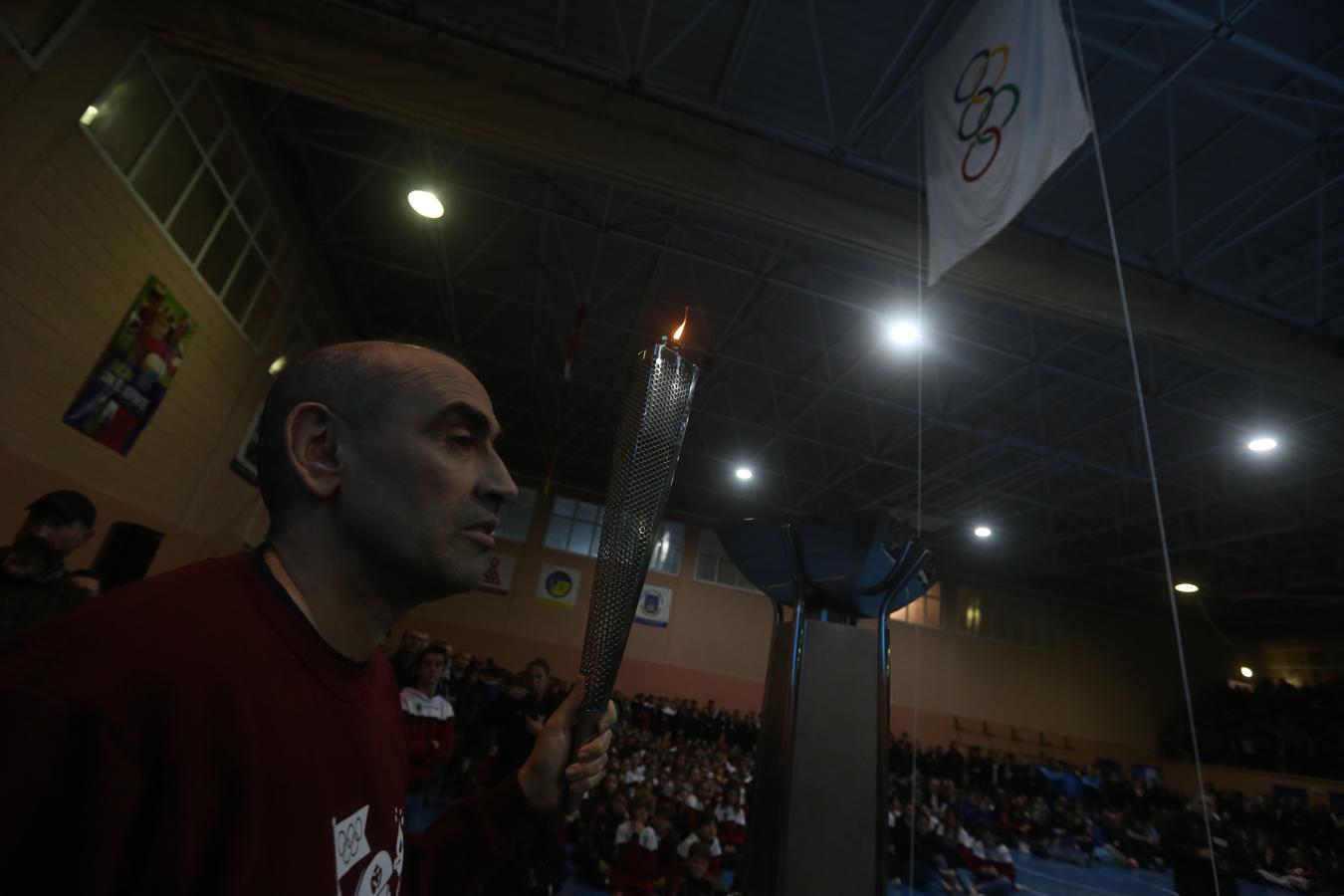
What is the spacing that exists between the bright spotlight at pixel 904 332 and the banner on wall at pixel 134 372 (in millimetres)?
8005

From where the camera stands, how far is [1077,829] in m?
12.1

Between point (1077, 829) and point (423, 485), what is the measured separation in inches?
619

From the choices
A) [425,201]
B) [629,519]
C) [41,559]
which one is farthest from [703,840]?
[425,201]

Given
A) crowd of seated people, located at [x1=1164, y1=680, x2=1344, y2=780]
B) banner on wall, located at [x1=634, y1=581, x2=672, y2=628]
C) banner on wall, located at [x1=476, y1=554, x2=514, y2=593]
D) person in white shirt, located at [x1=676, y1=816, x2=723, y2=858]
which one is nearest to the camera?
person in white shirt, located at [x1=676, y1=816, x2=723, y2=858]

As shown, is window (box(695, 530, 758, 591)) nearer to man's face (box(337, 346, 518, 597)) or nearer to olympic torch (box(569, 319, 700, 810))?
olympic torch (box(569, 319, 700, 810))

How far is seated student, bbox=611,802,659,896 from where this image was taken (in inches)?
221

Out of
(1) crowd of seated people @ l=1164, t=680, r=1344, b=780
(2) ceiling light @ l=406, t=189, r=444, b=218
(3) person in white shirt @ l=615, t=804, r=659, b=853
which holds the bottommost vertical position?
(3) person in white shirt @ l=615, t=804, r=659, b=853

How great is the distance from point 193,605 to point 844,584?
1929 millimetres

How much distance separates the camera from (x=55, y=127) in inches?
170

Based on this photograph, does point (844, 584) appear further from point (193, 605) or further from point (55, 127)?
point (55, 127)

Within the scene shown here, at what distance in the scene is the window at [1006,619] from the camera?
Answer: 19125 mm

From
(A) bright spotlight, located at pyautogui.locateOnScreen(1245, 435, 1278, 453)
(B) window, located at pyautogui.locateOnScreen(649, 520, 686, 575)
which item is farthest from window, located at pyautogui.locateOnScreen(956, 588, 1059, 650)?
(A) bright spotlight, located at pyautogui.locateOnScreen(1245, 435, 1278, 453)

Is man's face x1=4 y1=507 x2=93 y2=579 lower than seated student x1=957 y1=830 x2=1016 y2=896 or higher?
higher

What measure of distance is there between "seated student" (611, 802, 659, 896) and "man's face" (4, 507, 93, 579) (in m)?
4.95
